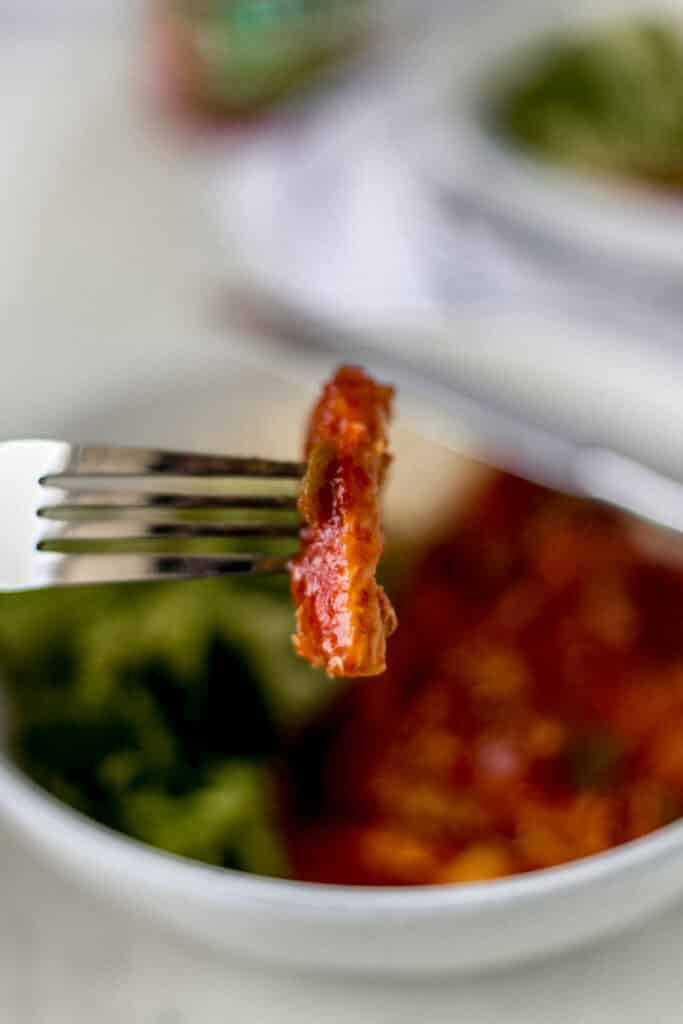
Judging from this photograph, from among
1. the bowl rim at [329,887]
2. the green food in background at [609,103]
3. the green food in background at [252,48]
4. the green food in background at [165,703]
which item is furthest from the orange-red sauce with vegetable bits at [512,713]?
the green food in background at [252,48]

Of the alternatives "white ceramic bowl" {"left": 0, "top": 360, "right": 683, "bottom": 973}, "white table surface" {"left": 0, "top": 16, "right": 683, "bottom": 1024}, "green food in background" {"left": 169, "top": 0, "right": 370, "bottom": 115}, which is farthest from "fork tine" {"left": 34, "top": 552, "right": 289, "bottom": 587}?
"green food in background" {"left": 169, "top": 0, "right": 370, "bottom": 115}

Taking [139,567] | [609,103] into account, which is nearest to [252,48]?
[609,103]

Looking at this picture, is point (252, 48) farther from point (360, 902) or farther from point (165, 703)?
point (360, 902)

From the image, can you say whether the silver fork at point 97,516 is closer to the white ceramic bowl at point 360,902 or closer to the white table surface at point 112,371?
the white ceramic bowl at point 360,902

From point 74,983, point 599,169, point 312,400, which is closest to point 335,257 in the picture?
point 599,169

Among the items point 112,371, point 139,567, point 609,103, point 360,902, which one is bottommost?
point 360,902

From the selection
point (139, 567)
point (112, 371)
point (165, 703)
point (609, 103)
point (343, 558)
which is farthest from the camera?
point (609, 103)
